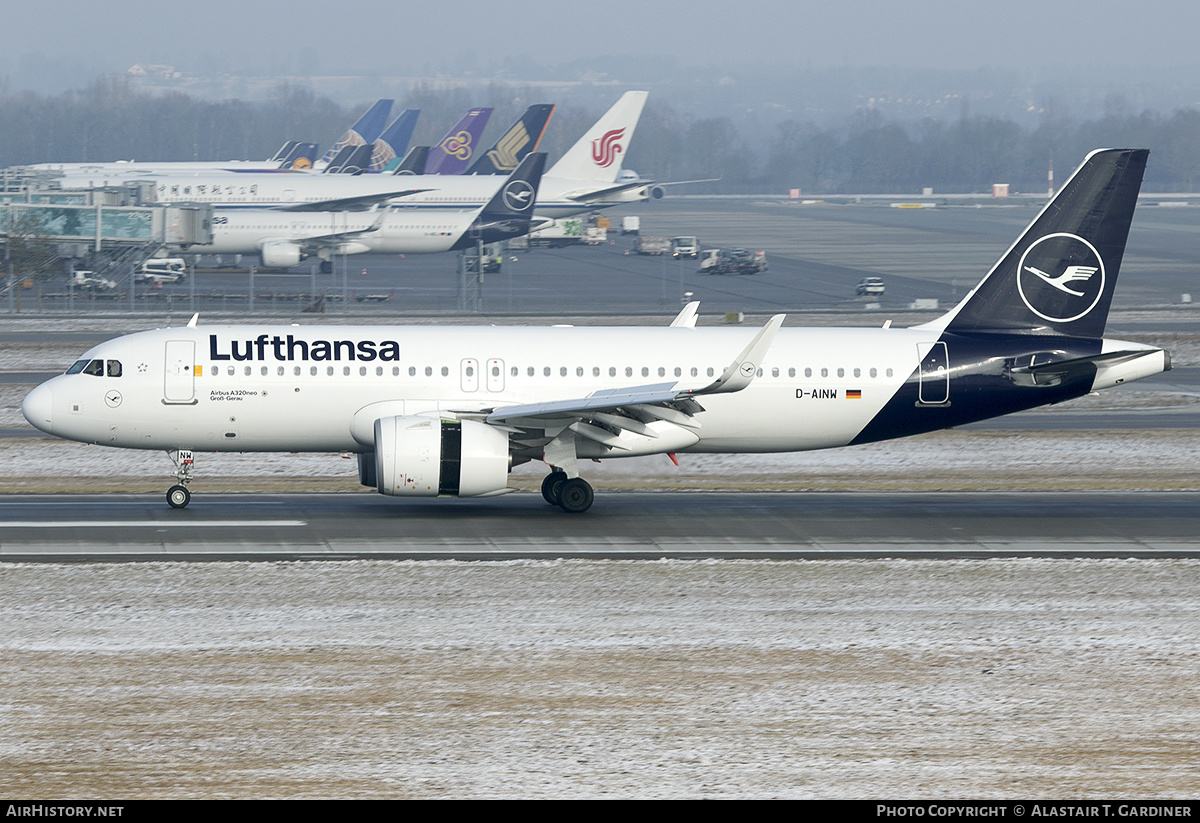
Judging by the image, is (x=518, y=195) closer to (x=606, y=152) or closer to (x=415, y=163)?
(x=606, y=152)

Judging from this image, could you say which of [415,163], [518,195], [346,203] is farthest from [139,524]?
[415,163]

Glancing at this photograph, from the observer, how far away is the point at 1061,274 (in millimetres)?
36781

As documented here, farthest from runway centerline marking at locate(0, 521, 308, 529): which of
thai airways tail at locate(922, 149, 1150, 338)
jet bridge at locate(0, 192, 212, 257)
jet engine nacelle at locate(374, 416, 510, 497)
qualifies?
jet bridge at locate(0, 192, 212, 257)

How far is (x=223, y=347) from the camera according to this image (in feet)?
113

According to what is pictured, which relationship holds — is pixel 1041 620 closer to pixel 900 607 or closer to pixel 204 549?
pixel 900 607

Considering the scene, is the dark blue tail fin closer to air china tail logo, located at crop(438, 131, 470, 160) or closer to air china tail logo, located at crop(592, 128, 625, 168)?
air china tail logo, located at crop(438, 131, 470, 160)

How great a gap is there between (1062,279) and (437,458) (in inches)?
664

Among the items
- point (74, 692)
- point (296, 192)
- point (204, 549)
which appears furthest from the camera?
point (296, 192)

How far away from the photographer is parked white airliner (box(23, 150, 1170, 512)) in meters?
33.5

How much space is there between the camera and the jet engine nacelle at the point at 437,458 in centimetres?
3212

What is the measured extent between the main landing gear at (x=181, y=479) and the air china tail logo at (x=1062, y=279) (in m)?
21.5

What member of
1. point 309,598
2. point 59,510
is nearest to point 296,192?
point 59,510

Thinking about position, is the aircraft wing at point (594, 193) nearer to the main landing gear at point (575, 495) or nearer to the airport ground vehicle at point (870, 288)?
the airport ground vehicle at point (870, 288)

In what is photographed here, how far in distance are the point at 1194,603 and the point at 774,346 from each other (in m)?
12.7
